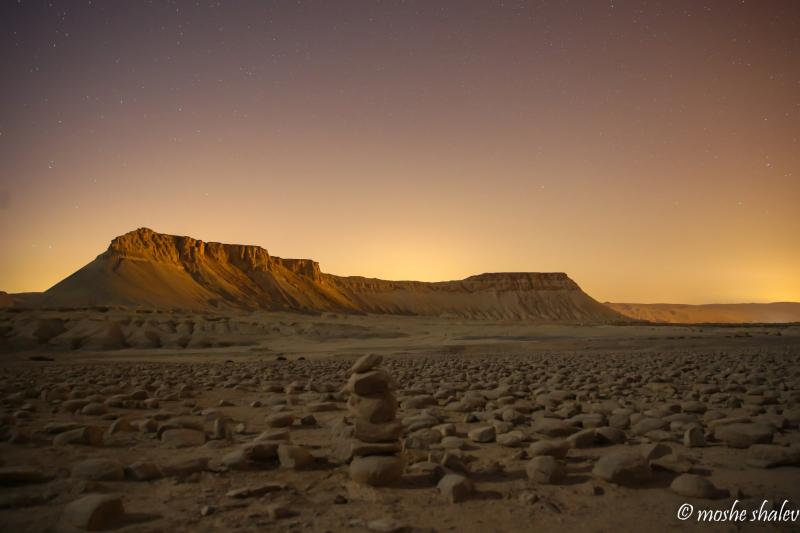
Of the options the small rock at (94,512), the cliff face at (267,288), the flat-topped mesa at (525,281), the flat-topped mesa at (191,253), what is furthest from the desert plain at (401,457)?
the flat-topped mesa at (525,281)

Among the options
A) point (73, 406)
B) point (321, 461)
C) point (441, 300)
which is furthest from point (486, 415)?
point (441, 300)

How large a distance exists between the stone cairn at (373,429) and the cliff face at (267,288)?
74.3 meters

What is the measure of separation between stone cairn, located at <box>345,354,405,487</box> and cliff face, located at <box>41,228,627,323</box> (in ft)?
244

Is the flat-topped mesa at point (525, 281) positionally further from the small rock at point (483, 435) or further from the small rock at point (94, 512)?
the small rock at point (94, 512)

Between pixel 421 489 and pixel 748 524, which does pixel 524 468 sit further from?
pixel 748 524

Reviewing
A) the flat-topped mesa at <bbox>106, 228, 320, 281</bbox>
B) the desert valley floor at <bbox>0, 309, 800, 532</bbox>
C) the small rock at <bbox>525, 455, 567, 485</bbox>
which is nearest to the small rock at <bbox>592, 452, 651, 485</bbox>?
the desert valley floor at <bbox>0, 309, 800, 532</bbox>

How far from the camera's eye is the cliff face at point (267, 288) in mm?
75375

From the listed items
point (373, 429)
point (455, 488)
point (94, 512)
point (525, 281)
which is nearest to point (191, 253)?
point (525, 281)

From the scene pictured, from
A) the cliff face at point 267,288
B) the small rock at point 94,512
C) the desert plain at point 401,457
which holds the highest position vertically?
the cliff face at point 267,288

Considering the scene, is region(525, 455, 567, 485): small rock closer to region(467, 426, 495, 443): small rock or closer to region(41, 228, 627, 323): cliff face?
region(467, 426, 495, 443): small rock

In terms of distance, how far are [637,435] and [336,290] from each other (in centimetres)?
11361

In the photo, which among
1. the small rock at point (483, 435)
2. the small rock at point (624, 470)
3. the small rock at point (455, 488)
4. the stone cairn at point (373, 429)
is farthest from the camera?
the small rock at point (483, 435)

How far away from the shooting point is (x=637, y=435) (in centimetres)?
539

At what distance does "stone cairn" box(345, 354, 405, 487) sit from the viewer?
12.7ft
